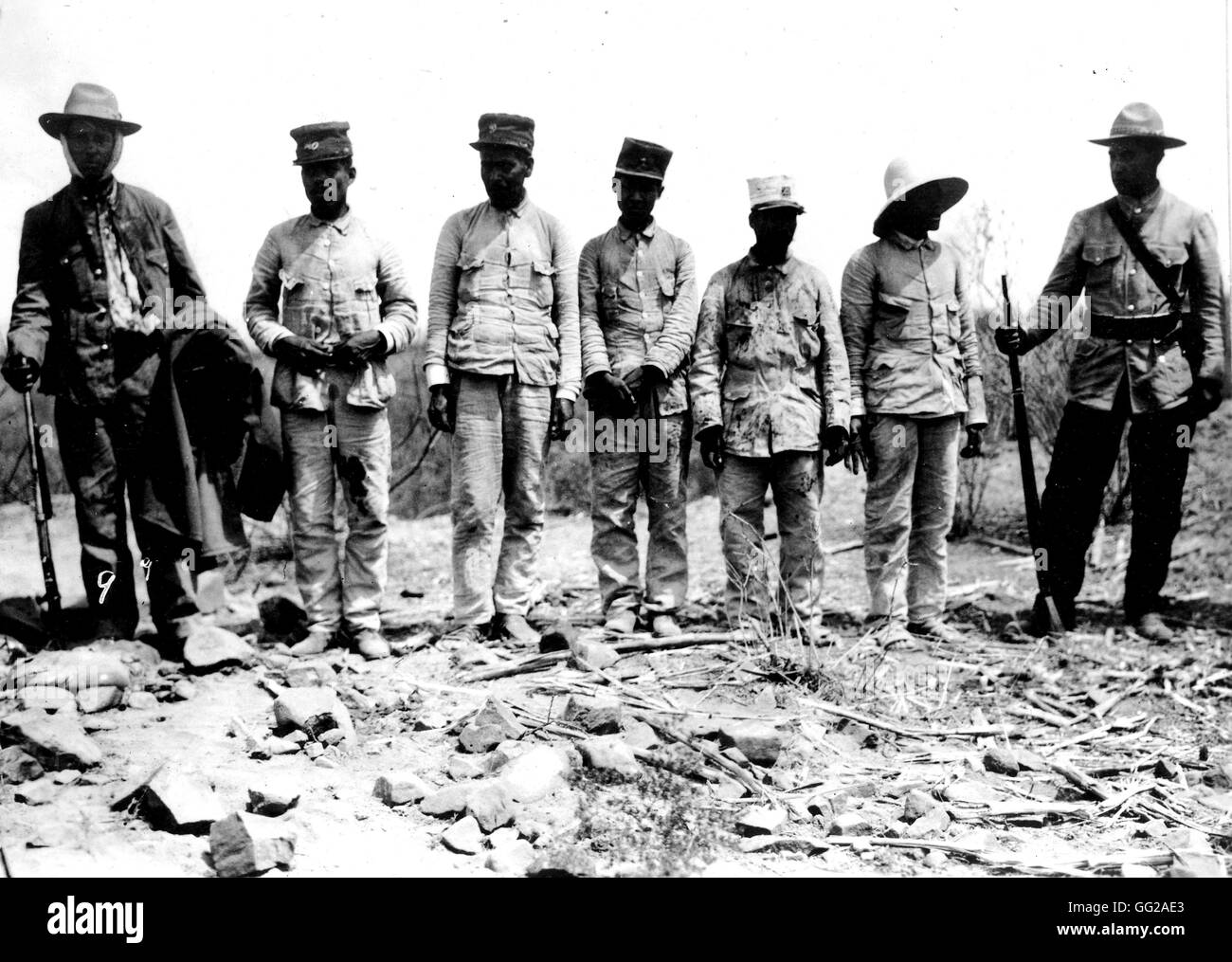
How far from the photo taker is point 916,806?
345 cm

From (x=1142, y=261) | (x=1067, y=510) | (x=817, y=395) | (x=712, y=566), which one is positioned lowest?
(x=712, y=566)

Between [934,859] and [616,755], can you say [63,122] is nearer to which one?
[616,755]

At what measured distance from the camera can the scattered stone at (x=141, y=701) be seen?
428cm

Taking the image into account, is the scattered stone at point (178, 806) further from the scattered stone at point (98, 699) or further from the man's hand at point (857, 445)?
the man's hand at point (857, 445)

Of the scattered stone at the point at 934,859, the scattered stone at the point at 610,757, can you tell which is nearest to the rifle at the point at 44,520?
the scattered stone at the point at 610,757

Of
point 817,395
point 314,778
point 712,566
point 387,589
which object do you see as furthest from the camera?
point 712,566

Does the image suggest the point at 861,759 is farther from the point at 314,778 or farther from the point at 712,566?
the point at 712,566

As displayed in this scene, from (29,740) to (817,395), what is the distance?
355 centimetres

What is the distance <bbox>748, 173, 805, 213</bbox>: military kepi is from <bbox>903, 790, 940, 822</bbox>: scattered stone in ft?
8.93

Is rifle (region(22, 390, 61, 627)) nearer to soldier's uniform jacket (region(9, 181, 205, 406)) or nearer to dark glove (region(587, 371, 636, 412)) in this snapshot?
soldier's uniform jacket (region(9, 181, 205, 406))

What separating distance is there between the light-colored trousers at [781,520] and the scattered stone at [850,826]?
176 cm

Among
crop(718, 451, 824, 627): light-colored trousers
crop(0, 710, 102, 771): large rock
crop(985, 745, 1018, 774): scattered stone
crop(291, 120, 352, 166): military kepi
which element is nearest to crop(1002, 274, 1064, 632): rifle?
crop(718, 451, 824, 627): light-colored trousers
